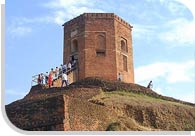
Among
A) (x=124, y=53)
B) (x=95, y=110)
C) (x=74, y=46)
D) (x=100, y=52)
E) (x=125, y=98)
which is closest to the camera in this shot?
(x=95, y=110)

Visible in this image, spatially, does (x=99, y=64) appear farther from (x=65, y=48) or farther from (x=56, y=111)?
(x=56, y=111)

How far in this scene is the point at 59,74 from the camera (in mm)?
21984

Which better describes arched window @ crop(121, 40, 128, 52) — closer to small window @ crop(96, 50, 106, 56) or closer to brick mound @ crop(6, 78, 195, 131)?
small window @ crop(96, 50, 106, 56)

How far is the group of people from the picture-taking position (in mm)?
20484

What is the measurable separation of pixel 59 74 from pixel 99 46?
275 centimetres

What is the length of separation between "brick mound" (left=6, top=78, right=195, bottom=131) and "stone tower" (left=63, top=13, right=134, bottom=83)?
5.68 ft

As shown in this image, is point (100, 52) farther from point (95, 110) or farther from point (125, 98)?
point (95, 110)

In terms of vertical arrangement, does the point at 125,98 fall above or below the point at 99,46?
below

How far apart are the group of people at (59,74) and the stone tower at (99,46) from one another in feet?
1.19

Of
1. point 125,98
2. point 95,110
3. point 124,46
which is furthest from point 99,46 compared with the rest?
point 95,110

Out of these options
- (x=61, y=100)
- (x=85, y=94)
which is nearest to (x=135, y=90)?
(x=85, y=94)

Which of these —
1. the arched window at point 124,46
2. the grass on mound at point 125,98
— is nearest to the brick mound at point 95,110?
the grass on mound at point 125,98

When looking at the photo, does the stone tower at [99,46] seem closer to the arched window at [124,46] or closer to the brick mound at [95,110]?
the arched window at [124,46]

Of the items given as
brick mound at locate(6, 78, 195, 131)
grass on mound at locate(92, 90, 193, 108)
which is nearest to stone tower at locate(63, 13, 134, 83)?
brick mound at locate(6, 78, 195, 131)
